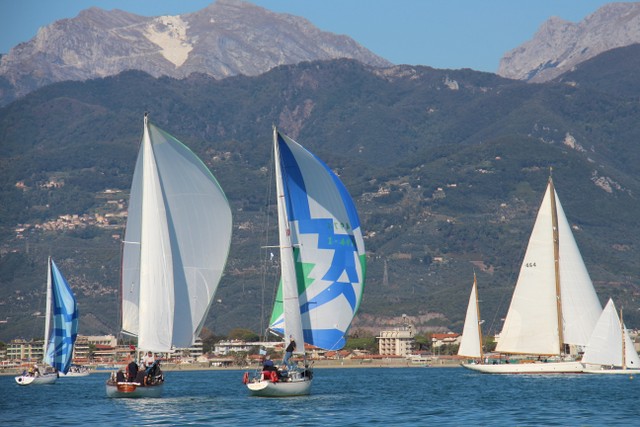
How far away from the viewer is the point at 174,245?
68.4 m

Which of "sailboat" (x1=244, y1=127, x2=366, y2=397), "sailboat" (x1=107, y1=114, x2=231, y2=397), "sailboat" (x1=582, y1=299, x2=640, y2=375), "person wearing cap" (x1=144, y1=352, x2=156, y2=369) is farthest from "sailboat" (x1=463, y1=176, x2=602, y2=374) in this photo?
"person wearing cap" (x1=144, y1=352, x2=156, y2=369)

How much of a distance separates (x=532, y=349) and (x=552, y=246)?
8085 mm

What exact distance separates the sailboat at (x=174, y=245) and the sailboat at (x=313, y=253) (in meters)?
3.26

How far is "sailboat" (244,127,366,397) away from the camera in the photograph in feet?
222

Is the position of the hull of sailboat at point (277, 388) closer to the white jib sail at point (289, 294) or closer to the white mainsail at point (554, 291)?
the white jib sail at point (289, 294)

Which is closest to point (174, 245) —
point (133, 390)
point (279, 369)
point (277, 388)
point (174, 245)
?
point (174, 245)

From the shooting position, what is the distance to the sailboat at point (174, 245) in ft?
223

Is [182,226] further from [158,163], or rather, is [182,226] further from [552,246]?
[552,246]

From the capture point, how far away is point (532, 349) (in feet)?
349

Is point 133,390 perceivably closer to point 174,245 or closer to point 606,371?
point 174,245

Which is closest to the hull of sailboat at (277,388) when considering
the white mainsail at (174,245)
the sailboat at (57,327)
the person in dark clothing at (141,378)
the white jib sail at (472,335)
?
the white mainsail at (174,245)

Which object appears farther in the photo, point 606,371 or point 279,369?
point 606,371

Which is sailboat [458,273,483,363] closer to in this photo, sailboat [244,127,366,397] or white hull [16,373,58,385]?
white hull [16,373,58,385]

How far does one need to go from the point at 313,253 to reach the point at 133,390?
445 inches
